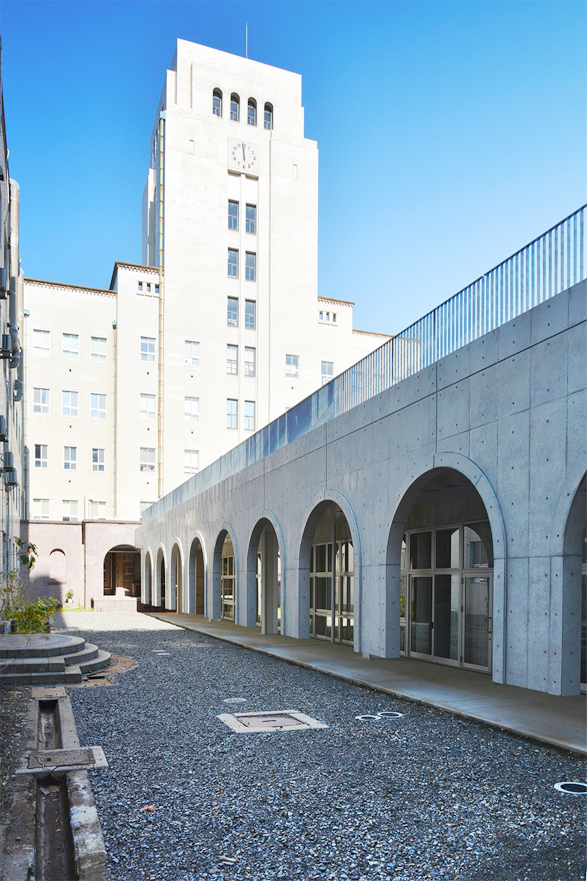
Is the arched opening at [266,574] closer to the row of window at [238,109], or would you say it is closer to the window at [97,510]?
the window at [97,510]

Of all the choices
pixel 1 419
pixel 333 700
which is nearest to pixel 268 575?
pixel 1 419

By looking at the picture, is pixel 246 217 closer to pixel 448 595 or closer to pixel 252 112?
pixel 252 112

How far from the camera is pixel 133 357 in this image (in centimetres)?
4862

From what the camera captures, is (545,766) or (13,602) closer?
(545,766)

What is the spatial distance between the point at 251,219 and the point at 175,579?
28116 millimetres

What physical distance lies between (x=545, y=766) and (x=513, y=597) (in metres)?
3.34

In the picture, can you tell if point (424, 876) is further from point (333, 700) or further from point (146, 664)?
point (146, 664)

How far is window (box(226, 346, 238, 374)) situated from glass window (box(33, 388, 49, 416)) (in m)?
12.4

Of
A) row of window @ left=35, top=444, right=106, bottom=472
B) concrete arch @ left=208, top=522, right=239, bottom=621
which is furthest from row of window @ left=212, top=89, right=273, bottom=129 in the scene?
concrete arch @ left=208, top=522, right=239, bottom=621

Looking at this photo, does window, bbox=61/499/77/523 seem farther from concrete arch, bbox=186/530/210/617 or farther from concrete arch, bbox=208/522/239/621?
concrete arch, bbox=208/522/239/621

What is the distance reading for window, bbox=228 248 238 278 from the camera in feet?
169

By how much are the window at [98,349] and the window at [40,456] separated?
696 centimetres

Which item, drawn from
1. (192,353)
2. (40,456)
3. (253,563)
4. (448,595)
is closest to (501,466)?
(448,595)

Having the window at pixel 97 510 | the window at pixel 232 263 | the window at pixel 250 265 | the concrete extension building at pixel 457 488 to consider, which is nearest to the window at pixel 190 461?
the window at pixel 97 510
